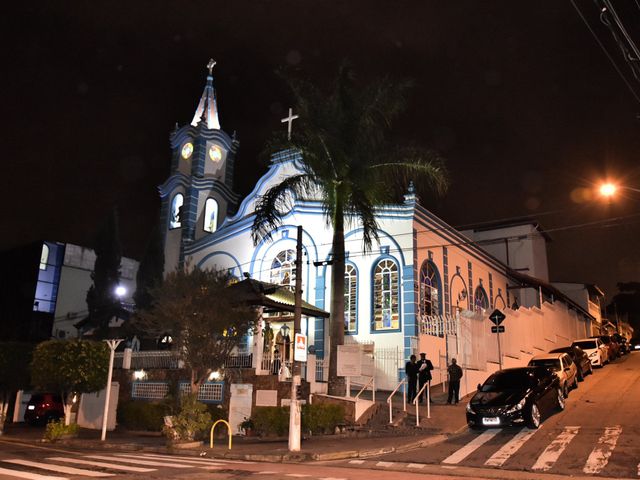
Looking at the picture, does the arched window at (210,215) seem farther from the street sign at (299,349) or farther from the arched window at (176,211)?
the street sign at (299,349)

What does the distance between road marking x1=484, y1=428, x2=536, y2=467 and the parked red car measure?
18790mm

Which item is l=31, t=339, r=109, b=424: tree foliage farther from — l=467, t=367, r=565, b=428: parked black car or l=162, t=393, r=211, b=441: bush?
l=467, t=367, r=565, b=428: parked black car

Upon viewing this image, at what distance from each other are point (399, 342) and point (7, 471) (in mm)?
16414

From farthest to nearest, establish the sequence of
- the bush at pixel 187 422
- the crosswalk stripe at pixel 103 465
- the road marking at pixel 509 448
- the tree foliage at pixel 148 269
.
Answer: the tree foliage at pixel 148 269, the bush at pixel 187 422, the road marking at pixel 509 448, the crosswalk stripe at pixel 103 465

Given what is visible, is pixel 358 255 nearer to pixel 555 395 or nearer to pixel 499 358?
pixel 499 358

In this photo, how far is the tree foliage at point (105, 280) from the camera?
35656 millimetres

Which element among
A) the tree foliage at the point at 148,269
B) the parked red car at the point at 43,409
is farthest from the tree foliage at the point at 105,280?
the parked red car at the point at 43,409

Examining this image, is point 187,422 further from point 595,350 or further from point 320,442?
point 595,350

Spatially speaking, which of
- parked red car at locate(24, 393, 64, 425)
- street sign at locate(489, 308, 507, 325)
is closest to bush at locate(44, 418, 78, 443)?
parked red car at locate(24, 393, 64, 425)

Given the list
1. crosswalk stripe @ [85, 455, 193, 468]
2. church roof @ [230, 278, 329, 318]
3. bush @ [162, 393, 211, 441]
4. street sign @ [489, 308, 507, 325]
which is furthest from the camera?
street sign @ [489, 308, 507, 325]

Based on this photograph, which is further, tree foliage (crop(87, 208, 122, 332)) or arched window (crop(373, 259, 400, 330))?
tree foliage (crop(87, 208, 122, 332))

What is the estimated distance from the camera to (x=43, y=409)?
2420 centimetres

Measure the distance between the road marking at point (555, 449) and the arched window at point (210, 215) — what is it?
23.6 metres

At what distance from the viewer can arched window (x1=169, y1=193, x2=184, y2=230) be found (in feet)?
112
